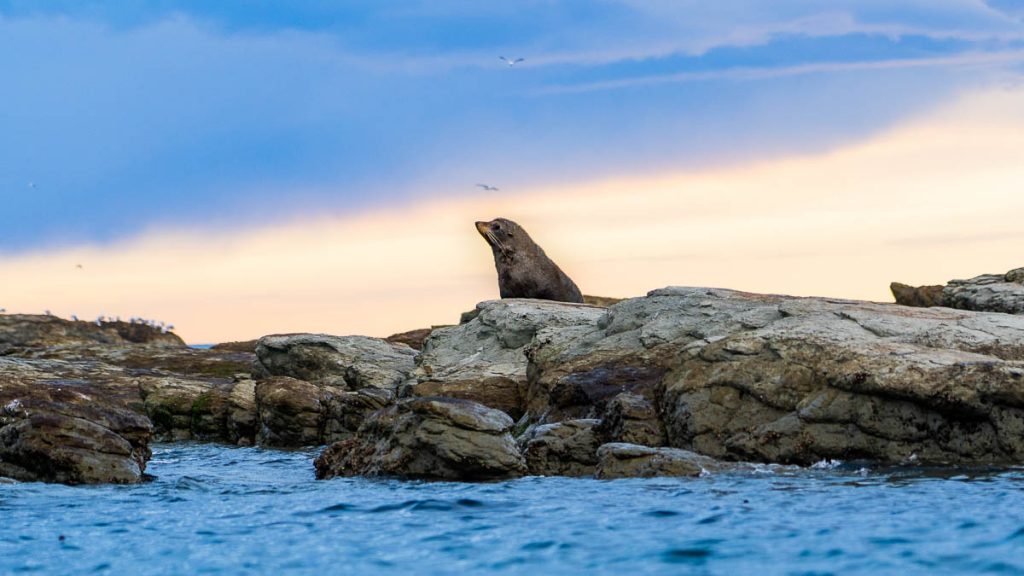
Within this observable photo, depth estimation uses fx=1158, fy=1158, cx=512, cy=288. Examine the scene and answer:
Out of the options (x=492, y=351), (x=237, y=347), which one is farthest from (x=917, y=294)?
(x=237, y=347)

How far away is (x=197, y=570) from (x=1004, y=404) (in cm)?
1247

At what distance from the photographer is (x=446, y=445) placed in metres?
18.3

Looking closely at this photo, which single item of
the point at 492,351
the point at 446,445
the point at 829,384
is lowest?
the point at 446,445

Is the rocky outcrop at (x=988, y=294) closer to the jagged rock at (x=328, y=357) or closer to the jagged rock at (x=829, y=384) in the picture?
the jagged rock at (x=829, y=384)

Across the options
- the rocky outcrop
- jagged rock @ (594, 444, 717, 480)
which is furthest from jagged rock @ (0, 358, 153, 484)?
the rocky outcrop

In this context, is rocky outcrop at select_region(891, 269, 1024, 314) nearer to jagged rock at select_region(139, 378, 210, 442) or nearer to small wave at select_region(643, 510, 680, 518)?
small wave at select_region(643, 510, 680, 518)

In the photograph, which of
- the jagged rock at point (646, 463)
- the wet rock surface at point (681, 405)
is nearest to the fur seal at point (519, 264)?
the wet rock surface at point (681, 405)

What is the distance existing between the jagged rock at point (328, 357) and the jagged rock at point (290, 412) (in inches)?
161

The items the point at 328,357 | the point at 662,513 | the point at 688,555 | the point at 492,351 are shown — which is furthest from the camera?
the point at 328,357

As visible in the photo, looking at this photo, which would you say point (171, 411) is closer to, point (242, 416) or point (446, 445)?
point (242, 416)

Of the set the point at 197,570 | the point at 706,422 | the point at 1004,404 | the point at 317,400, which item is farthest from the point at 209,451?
the point at 1004,404

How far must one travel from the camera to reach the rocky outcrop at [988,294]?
29312 millimetres

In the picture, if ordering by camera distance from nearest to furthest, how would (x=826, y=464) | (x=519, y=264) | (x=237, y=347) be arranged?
(x=826, y=464)
(x=519, y=264)
(x=237, y=347)

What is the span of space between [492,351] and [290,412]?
5.28m
